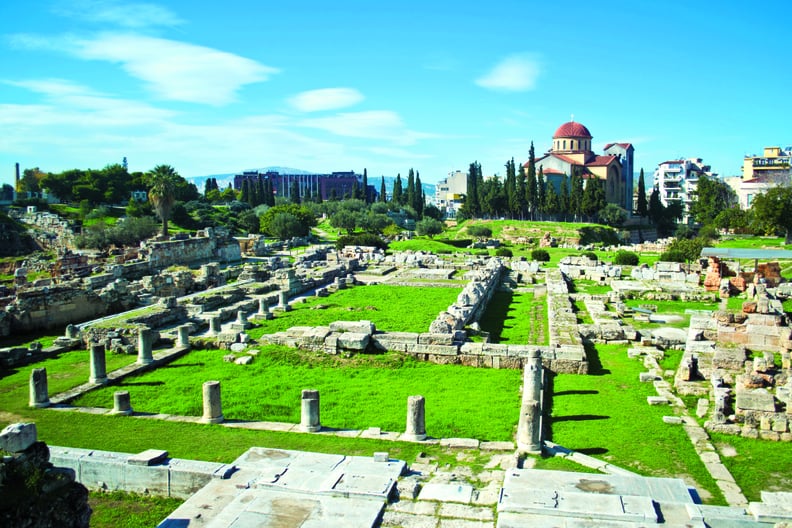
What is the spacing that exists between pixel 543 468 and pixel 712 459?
3066 millimetres

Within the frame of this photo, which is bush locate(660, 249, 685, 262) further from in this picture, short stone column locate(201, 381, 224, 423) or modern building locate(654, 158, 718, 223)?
modern building locate(654, 158, 718, 223)

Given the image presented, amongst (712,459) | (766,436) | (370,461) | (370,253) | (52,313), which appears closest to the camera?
(370,461)

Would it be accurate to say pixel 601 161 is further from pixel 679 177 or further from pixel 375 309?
pixel 375 309

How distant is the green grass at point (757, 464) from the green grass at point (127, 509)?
27.8 feet

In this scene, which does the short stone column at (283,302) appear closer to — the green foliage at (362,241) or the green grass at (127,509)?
the green grass at (127,509)

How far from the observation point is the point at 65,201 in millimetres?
77250

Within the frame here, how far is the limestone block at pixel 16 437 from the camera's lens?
6566mm

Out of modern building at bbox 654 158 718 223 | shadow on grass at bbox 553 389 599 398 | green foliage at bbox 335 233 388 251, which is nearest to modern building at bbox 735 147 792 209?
modern building at bbox 654 158 718 223

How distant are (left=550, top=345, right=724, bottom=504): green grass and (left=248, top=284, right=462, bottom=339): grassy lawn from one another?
247 inches

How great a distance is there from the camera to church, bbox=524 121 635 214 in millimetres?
90375

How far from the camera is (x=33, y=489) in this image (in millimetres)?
6586

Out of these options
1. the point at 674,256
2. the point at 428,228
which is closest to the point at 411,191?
the point at 428,228

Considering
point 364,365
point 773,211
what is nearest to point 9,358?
point 364,365

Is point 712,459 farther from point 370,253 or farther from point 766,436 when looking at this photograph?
point 370,253
